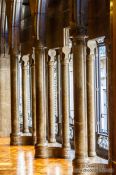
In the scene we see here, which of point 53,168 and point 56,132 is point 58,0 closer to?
point 56,132

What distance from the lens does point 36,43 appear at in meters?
11.2

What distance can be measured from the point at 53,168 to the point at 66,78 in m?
2.66

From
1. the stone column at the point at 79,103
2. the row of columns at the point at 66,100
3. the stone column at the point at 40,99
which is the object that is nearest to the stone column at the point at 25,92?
the row of columns at the point at 66,100

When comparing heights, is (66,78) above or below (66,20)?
below

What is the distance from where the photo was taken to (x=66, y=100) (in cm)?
1098

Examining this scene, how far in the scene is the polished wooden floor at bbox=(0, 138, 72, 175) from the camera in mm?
9148

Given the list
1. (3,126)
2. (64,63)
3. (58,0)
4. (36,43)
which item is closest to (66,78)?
(64,63)

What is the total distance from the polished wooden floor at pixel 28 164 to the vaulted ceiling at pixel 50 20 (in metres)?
3.19

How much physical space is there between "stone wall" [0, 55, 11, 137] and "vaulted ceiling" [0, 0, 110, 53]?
59cm

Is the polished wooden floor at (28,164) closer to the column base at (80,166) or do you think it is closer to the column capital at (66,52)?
the column base at (80,166)

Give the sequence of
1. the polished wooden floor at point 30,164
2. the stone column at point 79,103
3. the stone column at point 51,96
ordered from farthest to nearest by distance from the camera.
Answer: the stone column at point 51,96 < the polished wooden floor at point 30,164 < the stone column at point 79,103

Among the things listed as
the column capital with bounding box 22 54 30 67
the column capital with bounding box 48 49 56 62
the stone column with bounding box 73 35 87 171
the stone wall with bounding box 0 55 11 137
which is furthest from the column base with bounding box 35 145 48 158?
the stone wall with bounding box 0 55 11 137

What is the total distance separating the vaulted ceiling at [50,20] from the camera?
8.73 m

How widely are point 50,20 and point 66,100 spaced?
2638 millimetres
